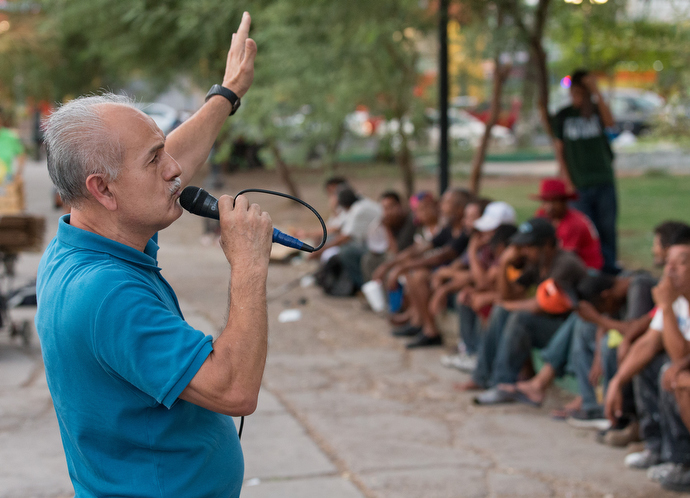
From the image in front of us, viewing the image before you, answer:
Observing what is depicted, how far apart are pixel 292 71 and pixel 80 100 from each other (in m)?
8.42

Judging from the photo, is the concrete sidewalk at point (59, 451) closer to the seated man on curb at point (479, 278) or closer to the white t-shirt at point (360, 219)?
the seated man on curb at point (479, 278)

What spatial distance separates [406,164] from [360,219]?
2210mm

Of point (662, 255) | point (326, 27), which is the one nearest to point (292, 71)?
point (326, 27)

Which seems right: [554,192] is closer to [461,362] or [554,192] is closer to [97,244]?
[461,362]

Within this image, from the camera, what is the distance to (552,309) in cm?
543

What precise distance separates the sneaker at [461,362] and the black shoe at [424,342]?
0.52m

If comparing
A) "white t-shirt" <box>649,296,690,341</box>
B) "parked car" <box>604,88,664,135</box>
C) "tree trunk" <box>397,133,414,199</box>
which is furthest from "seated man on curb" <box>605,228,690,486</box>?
"parked car" <box>604,88,664,135</box>

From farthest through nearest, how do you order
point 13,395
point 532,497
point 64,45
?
point 64,45, point 13,395, point 532,497

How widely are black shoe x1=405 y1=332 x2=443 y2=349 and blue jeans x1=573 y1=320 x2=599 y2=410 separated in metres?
2.09

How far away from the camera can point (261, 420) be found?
5.36 metres

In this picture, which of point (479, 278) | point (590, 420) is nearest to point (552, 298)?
point (590, 420)

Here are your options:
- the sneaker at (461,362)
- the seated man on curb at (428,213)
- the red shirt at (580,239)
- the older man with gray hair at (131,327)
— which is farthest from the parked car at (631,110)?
the older man with gray hair at (131,327)

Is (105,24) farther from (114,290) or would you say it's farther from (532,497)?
(114,290)

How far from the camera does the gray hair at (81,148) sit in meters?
1.80
